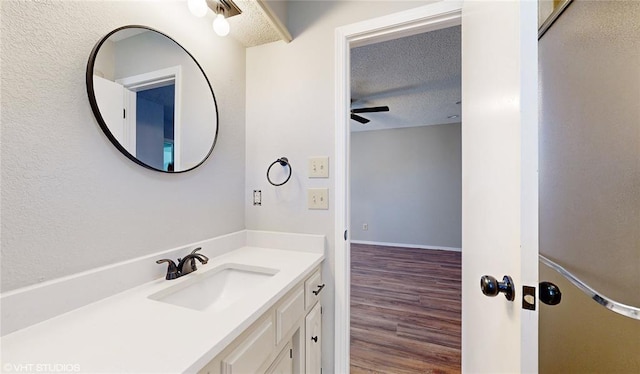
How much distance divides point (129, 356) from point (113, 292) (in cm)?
40

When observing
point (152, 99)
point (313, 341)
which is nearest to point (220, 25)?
point (152, 99)

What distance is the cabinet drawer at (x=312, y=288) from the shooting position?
3.60ft

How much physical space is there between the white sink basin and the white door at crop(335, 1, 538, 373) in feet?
1.52

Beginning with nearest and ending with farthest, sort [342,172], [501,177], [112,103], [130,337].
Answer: [130,337] → [501,177] → [112,103] → [342,172]

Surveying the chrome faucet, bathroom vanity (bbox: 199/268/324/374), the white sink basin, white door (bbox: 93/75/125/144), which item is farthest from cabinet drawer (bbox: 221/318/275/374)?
white door (bbox: 93/75/125/144)

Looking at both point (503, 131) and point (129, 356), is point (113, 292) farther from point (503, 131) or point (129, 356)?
point (503, 131)

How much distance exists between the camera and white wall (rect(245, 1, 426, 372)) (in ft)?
4.30

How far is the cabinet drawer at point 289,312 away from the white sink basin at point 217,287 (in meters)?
0.14

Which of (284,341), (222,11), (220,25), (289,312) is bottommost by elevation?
(284,341)

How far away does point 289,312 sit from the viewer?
3.03ft

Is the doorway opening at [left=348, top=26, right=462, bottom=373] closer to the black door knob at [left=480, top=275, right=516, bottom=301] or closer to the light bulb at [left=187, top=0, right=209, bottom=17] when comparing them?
the black door knob at [left=480, top=275, right=516, bottom=301]

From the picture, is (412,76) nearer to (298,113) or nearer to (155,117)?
(298,113)

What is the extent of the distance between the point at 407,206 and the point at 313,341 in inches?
151

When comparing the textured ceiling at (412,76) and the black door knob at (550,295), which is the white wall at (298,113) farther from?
the black door knob at (550,295)
